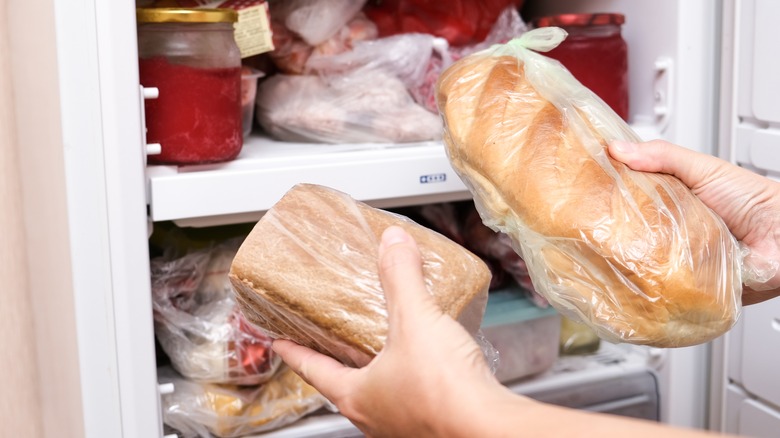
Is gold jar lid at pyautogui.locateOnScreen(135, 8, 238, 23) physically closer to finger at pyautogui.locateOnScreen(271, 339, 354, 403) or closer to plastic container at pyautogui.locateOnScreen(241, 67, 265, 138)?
plastic container at pyautogui.locateOnScreen(241, 67, 265, 138)

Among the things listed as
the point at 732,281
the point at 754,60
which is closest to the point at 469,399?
the point at 732,281

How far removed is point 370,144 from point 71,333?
1.45 feet

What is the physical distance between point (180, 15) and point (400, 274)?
0.47 m

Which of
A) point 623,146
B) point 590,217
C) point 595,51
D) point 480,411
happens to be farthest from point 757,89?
point 480,411

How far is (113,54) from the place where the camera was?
90 centimetres

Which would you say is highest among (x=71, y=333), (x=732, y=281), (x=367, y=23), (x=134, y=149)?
(x=367, y=23)

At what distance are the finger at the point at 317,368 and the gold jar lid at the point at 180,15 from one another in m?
0.40

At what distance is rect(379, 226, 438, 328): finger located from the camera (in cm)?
67

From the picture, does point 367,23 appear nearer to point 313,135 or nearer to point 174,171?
point 313,135

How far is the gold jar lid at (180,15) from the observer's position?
97cm

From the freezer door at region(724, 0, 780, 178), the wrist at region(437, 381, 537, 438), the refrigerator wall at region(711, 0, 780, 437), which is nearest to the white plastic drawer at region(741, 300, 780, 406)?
the refrigerator wall at region(711, 0, 780, 437)

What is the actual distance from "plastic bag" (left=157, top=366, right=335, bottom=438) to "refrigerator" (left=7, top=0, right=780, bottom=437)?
0.03 metres

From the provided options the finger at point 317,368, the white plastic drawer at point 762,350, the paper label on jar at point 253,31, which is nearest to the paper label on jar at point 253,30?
the paper label on jar at point 253,31

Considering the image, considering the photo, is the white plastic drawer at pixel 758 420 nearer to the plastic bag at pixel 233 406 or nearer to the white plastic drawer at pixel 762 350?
the white plastic drawer at pixel 762 350
